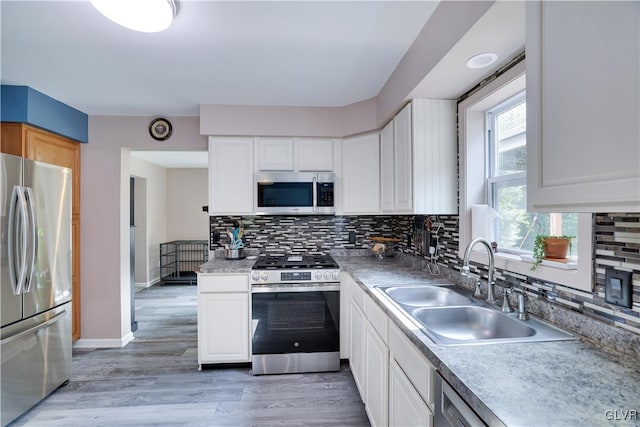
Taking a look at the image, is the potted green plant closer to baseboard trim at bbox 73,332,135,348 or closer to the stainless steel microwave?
the stainless steel microwave

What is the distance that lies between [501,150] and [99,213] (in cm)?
365

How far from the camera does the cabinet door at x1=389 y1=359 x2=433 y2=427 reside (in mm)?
1061

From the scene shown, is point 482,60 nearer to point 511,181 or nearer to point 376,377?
point 511,181

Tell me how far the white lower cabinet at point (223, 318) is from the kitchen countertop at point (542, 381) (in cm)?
174

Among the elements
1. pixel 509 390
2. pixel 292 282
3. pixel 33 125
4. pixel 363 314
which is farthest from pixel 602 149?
pixel 33 125

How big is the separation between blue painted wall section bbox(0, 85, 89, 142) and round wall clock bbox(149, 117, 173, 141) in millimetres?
655

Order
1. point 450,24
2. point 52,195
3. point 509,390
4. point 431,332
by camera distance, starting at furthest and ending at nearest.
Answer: point 52,195, point 450,24, point 431,332, point 509,390

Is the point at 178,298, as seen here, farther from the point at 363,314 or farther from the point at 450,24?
the point at 450,24

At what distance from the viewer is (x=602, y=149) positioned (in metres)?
0.66

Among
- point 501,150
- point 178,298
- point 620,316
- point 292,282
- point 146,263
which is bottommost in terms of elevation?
point 178,298

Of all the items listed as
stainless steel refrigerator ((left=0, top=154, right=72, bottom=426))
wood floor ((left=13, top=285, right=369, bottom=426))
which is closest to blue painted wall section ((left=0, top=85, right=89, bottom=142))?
stainless steel refrigerator ((left=0, top=154, right=72, bottom=426))

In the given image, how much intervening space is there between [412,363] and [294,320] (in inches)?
58.9

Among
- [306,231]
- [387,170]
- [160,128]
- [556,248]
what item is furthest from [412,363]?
[160,128]

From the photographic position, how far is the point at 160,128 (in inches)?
121
